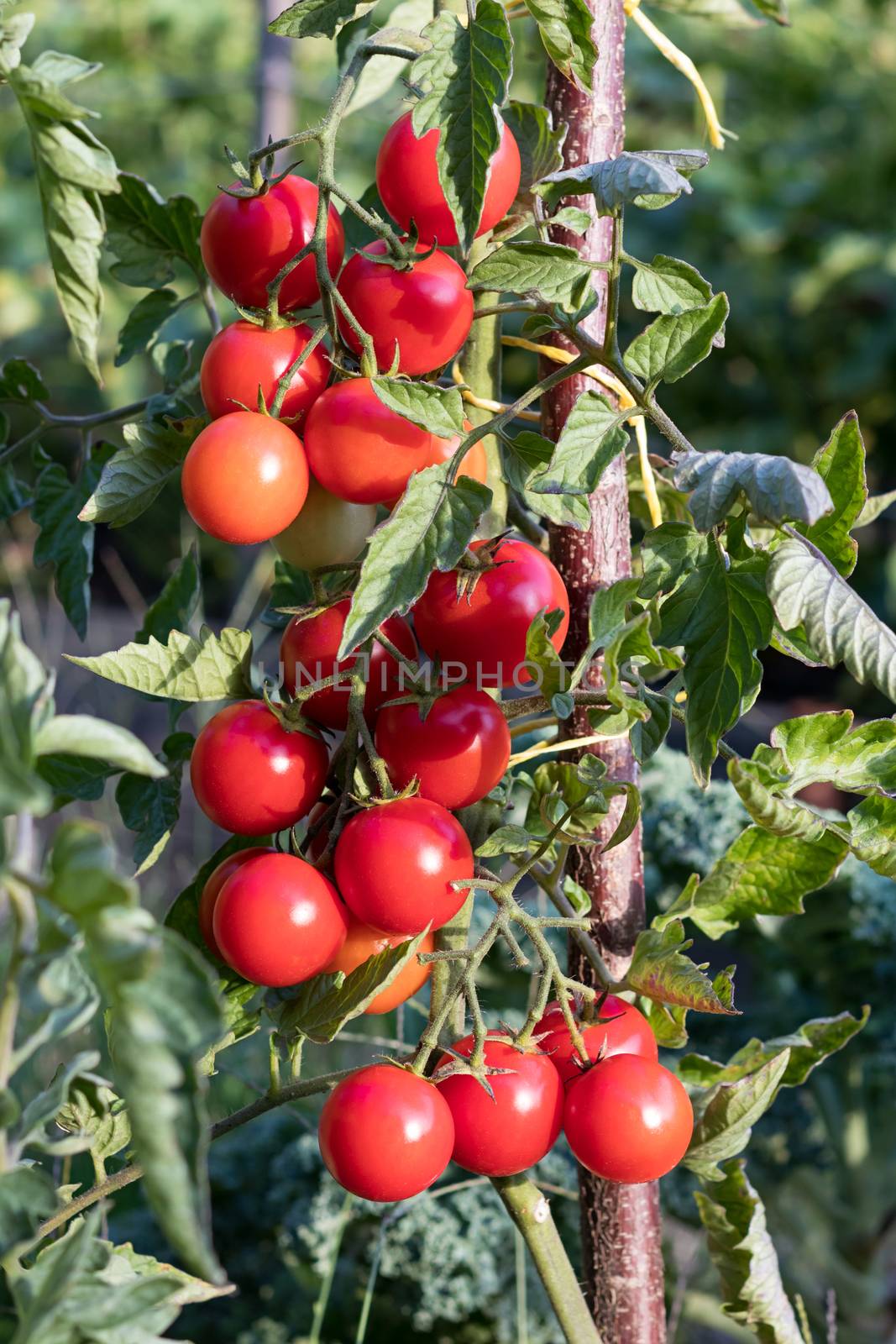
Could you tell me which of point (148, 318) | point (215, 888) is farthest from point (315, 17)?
point (215, 888)

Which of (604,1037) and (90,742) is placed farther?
(604,1037)

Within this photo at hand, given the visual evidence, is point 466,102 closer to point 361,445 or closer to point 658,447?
point 361,445

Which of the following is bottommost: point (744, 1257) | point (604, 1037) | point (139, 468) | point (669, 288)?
point (744, 1257)

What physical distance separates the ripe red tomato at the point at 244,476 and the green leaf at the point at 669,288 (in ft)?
0.58

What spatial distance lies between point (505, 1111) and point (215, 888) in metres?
0.18

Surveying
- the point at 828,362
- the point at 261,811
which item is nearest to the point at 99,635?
the point at 828,362

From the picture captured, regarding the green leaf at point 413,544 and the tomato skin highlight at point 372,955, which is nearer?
the green leaf at point 413,544

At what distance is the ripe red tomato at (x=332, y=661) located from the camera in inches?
25.9

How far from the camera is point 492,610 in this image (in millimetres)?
633

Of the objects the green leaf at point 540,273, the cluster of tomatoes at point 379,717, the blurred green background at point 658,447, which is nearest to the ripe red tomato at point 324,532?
the cluster of tomatoes at point 379,717

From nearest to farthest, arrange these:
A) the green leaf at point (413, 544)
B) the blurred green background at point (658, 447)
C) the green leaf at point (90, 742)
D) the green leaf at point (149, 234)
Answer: the green leaf at point (90, 742)
the green leaf at point (413, 544)
the green leaf at point (149, 234)
the blurred green background at point (658, 447)

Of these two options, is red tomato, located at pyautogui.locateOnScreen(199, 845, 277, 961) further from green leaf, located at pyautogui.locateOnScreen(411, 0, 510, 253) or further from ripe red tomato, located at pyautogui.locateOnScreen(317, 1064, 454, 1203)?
Answer: green leaf, located at pyautogui.locateOnScreen(411, 0, 510, 253)

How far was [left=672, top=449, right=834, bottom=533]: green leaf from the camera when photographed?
52 centimetres

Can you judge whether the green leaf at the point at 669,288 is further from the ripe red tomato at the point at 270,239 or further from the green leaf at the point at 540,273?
the ripe red tomato at the point at 270,239
